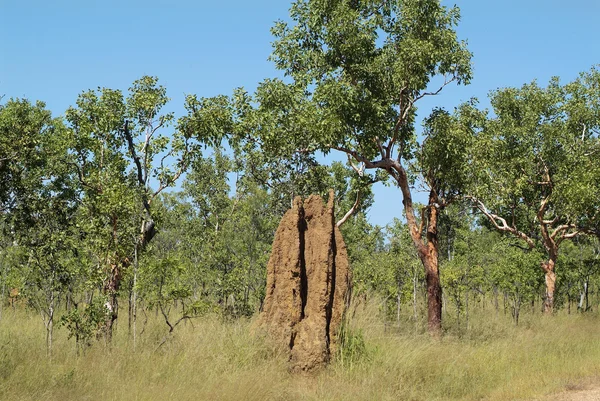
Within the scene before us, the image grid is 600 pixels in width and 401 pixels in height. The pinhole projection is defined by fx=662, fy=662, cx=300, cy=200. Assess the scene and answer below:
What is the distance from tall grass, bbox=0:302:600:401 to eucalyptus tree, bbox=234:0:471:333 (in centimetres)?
530

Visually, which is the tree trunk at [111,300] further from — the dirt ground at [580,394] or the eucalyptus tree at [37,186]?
the dirt ground at [580,394]

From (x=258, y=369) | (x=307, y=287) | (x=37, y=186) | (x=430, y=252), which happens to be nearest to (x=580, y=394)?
(x=307, y=287)

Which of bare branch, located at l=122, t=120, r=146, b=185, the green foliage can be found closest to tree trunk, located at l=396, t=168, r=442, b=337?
bare branch, located at l=122, t=120, r=146, b=185

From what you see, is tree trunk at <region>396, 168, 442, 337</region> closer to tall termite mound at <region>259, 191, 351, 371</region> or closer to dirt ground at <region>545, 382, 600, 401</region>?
dirt ground at <region>545, 382, 600, 401</region>

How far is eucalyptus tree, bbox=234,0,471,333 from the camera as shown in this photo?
17766 millimetres

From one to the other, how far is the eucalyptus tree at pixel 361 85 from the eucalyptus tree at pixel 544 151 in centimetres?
641

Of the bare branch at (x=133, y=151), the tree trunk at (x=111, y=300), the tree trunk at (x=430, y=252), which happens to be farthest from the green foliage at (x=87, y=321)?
the tree trunk at (x=430, y=252)

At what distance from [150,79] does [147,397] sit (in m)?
11.3

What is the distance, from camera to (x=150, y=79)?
1817cm

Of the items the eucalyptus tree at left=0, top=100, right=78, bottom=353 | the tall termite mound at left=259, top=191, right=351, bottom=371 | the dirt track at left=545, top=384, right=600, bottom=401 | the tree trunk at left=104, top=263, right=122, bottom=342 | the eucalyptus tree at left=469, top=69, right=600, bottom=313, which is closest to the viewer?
the dirt track at left=545, top=384, right=600, bottom=401

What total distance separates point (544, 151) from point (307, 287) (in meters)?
17.3

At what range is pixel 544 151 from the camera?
84.9ft

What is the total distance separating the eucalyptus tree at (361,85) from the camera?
58.3ft

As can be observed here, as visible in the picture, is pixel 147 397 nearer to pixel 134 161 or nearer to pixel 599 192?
pixel 134 161
